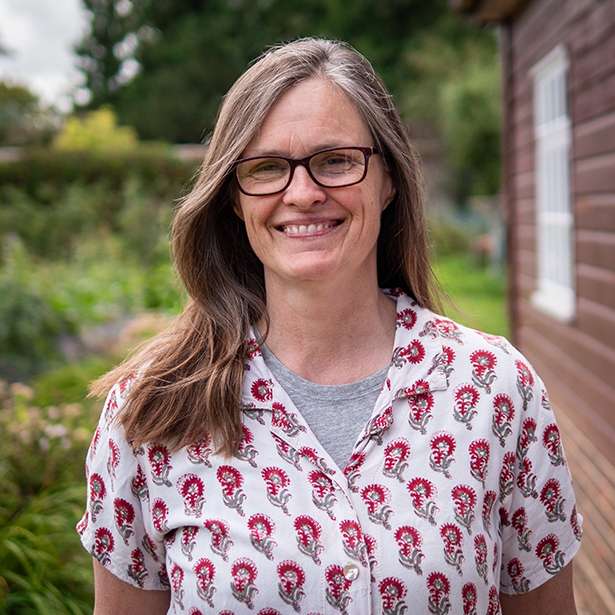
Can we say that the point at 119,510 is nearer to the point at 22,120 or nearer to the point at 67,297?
the point at 67,297

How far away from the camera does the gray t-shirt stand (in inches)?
68.1

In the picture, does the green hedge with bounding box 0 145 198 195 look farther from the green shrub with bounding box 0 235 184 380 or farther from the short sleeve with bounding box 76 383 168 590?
the short sleeve with bounding box 76 383 168 590

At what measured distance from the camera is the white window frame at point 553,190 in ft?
19.1

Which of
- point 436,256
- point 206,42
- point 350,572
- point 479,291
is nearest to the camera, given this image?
point 350,572

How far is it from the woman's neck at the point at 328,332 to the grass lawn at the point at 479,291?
25.1ft

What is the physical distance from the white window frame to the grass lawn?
2.83 meters

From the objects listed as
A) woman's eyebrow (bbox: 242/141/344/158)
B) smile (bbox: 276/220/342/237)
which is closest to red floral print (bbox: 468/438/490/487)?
smile (bbox: 276/220/342/237)

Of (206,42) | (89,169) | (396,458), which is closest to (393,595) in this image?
(396,458)

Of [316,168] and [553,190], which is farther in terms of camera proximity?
[553,190]

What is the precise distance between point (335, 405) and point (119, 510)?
463 mm

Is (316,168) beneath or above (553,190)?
above

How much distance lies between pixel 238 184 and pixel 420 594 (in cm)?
84

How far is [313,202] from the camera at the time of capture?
1.72m

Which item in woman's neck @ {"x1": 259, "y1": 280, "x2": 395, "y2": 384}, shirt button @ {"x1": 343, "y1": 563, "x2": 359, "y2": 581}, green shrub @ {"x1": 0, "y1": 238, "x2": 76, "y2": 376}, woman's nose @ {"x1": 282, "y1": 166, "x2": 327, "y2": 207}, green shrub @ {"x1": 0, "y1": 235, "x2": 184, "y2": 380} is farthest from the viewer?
green shrub @ {"x1": 0, "y1": 235, "x2": 184, "y2": 380}
